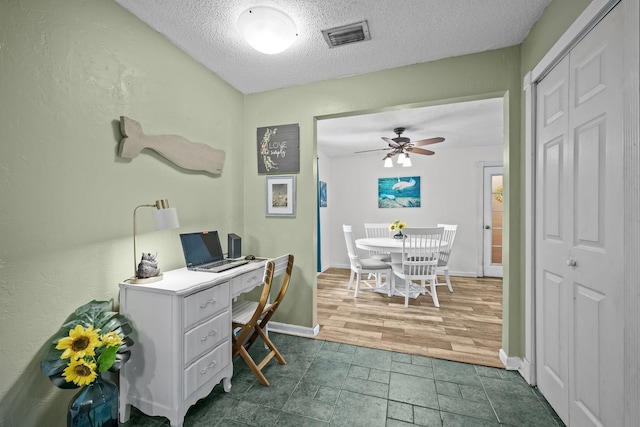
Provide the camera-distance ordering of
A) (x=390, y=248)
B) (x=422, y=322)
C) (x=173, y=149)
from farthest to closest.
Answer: (x=390, y=248) → (x=422, y=322) → (x=173, y=149)

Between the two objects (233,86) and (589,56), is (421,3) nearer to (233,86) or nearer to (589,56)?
(589,56)

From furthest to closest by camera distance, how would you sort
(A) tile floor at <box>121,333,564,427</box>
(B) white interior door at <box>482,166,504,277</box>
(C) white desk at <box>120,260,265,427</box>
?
1. (B) white interior door at <box>482,166,504,277</box>
2. (A) tile floor at <box>121,333,564,427</box>
3. (C) white desk at <box>120,260,265,427</box>

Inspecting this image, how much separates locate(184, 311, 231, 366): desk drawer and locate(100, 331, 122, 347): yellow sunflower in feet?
1.02

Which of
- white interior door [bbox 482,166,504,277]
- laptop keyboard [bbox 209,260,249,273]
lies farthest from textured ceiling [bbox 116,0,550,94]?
white interior door [bbox 482,166,504,277]

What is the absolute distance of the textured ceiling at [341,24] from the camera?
1.67 metres

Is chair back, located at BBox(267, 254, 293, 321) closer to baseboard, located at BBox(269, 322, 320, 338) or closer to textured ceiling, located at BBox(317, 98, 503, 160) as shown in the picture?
baseboard, located at BBox(269, 322, 320, 338)

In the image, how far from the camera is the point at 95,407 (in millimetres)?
1252

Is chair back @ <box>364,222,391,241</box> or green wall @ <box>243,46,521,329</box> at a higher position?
green wall @ <box>243,46,521,329</box>

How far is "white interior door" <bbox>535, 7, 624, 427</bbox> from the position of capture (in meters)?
1.14

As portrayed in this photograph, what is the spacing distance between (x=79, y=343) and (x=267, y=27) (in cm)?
195

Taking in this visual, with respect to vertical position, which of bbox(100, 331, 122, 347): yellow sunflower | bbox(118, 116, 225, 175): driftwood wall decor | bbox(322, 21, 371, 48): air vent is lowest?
bbox(100, 331, 122, 347): yellow sunflower

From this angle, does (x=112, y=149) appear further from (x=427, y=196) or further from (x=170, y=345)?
(x=427, y=196)

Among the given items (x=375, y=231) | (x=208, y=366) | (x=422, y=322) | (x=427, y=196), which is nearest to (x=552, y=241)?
(x=422, y=322)

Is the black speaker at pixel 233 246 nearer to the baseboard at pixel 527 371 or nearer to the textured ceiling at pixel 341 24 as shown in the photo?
the textured ceiling at pixel 341 24
